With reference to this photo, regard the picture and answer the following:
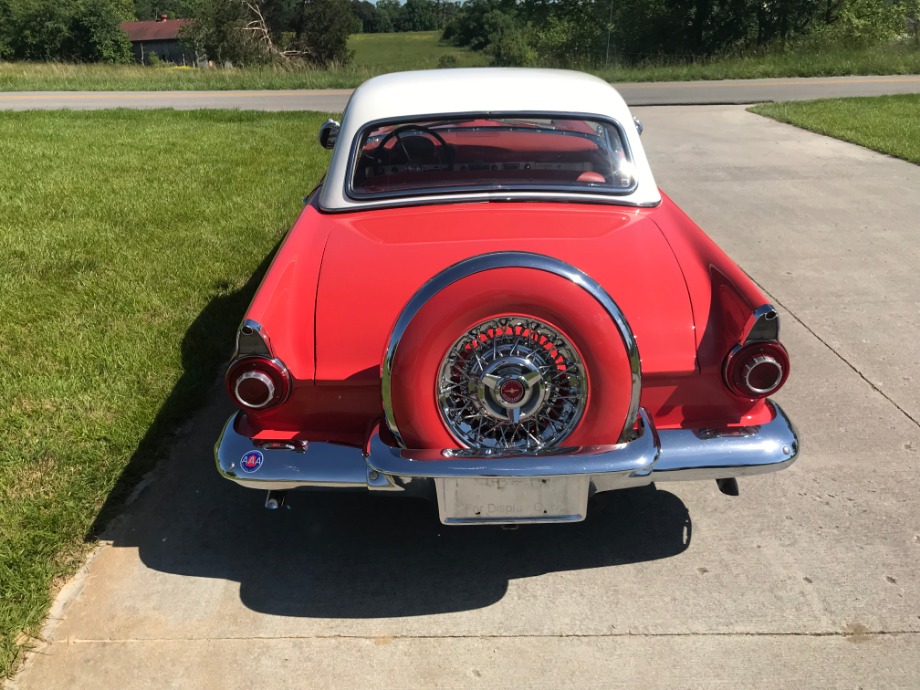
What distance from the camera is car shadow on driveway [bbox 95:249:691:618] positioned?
264cm

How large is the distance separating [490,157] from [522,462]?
207 centimetres

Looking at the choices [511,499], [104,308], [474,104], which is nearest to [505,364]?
[511,499]

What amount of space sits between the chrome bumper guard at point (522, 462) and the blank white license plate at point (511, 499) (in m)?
0.02

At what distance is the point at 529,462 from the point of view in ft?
7.34

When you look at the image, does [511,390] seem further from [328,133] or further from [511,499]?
[328,133]

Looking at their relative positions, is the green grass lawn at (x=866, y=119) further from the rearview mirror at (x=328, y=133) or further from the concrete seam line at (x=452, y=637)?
the concrete seam line at (x=452, y=637)

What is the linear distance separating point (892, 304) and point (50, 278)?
584cm

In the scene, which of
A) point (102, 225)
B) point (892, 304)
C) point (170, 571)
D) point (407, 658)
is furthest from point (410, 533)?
point (102, 225)

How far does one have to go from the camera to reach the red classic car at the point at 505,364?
2.24 meters

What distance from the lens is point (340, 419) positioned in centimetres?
255

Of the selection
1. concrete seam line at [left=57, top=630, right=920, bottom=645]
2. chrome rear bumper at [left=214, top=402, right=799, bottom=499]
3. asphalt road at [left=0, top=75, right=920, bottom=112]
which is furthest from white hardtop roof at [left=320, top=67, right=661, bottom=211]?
asphalt road at [left=0, top=75, right=920, bottom=112]

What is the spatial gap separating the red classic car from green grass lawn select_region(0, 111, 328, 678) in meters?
0.93

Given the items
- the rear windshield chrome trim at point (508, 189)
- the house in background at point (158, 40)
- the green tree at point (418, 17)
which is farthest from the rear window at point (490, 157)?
the green tree at point (418, 17)

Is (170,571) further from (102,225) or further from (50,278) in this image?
(102,225)
